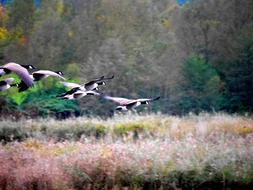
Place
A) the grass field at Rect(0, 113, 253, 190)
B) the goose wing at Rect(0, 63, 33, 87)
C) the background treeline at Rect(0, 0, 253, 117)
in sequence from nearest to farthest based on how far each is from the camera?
the goose wing at Rect(0, 63, 33, 87) → the grass field at Rect(0, 113, 253, 190) → the background treeline at Rect(0, 0, 253, 117)

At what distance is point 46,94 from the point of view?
22250 mm

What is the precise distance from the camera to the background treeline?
2066 centimetres

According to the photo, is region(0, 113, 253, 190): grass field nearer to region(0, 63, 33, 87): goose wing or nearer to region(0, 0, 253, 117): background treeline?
region(0, 63, 33, 87): goose wing

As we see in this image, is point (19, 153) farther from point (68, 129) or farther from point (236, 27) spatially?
point (236, 27)

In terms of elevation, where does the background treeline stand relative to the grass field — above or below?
above

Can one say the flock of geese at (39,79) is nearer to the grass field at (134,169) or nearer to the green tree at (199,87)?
the grass field at (134,169)

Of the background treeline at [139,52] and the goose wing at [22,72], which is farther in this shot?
the background treeline at [139,52]

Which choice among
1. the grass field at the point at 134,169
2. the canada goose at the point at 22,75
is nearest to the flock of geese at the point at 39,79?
the canada goose at the point at 22,75

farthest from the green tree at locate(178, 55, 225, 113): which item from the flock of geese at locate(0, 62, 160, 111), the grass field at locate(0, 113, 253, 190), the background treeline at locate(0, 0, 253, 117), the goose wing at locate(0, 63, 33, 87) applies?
the goose wing at locate(0, 63, 33, 87)

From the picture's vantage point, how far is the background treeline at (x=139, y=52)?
2066 cm

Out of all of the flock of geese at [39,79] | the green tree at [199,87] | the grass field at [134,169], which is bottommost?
the grass field at [134,169]

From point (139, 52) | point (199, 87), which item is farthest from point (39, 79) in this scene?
point (199, 87)

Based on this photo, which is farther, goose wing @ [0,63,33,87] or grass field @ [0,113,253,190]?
grass field @ [0,113,253,190]

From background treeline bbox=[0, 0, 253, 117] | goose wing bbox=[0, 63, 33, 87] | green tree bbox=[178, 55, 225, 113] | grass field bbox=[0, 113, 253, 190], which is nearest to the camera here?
goose wing bbox=[0, 63, 33, 87]
